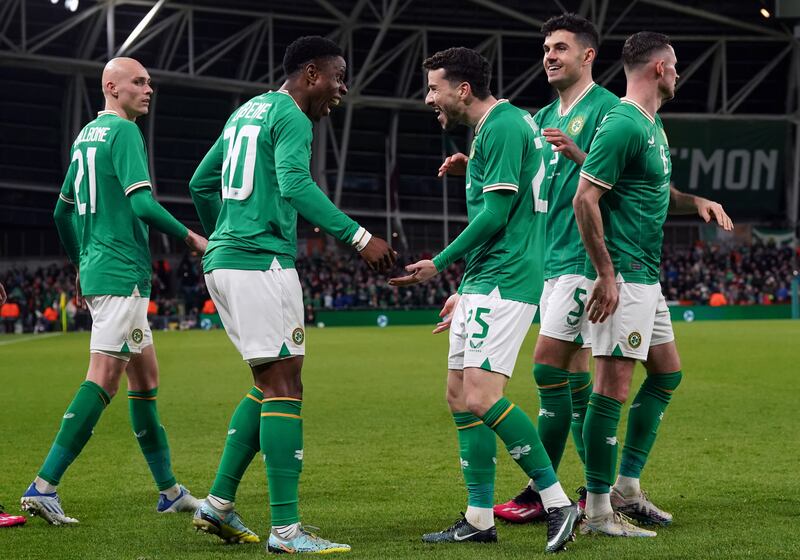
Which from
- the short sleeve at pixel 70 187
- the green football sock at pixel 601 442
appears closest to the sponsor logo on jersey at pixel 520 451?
the green football sock at pixel 601 442

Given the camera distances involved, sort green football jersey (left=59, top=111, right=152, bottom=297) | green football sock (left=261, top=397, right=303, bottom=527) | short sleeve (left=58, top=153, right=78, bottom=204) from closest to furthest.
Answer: green football sock (left=261, top=397, right=303, bottom=527) < green football jersey (left=59, top=111, right=152, bottom=297) < short sleeve (left=58, top=153, right=78, bottom=204)

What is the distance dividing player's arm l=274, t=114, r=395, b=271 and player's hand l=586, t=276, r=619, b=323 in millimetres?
1041

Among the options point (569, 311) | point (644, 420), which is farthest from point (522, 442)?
point (644, 420)

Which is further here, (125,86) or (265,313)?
(125,86)

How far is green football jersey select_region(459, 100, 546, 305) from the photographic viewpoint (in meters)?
5.00

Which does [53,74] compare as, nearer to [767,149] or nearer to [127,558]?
[767,149]

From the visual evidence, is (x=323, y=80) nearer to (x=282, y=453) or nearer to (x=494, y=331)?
(x=494, y=331)

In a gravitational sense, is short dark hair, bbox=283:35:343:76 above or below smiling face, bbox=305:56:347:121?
above

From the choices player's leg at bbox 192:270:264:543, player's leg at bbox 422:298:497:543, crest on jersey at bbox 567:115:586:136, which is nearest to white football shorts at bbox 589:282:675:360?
player's leg at bbox 422:298:497:543

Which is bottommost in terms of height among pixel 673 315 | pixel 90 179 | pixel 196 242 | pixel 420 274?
pixel 673 315

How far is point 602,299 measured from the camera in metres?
5.12

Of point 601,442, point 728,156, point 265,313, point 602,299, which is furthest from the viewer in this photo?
point 728,156

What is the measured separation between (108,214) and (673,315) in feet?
110

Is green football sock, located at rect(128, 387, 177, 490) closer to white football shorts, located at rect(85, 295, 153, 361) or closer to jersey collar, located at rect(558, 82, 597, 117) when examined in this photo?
white football shorts, located at rect(85, 295, 153, 361)
